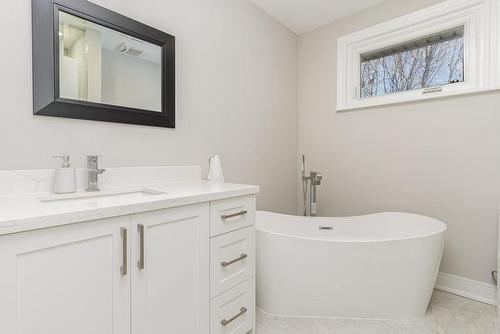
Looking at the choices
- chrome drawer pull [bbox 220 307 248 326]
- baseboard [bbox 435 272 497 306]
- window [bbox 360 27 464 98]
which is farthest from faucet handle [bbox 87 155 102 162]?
baseboard [bbox 435 272 497 306]

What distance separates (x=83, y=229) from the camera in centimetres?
79

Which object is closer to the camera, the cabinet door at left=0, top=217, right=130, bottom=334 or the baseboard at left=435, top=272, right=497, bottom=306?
the cabinet door at left=0, top=217, right=130, bottom=334

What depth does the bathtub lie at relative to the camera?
4.89ft

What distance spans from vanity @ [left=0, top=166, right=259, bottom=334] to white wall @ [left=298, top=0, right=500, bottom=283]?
4.65ft

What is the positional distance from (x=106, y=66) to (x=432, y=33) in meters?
2.32

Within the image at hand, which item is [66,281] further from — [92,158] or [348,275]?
[348,275]

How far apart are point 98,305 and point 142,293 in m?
0.15

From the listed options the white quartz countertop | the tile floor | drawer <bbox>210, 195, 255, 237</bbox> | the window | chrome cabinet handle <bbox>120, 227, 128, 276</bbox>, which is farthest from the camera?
the window

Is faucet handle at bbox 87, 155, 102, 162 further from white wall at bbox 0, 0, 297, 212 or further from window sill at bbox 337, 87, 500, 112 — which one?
window sill at bbox 337, 87, 500, 112

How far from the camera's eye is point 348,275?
1522mm

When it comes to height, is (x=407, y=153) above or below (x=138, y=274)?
above

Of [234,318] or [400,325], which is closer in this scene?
[234,318]

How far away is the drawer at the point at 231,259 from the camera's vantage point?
1.19 meters

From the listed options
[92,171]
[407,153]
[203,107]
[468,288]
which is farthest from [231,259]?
[468,288]
